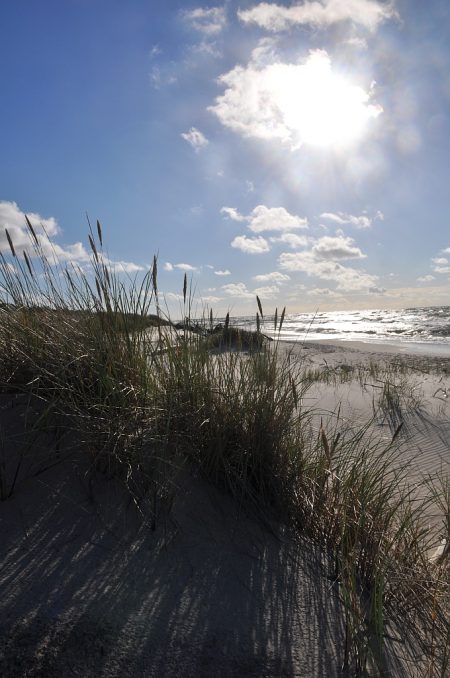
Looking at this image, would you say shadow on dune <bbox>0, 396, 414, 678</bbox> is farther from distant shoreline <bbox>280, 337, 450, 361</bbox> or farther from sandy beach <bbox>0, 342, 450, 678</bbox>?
distant shoreline <bbox>280, 337, 450, 361</bbox>

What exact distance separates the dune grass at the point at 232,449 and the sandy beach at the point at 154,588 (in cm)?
7

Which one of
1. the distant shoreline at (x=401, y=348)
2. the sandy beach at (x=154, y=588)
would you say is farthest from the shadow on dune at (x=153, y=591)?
the distant shoreline at (x=401, y=348)

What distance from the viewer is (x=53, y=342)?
7.73ft

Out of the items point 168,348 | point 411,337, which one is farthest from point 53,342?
point 411,337

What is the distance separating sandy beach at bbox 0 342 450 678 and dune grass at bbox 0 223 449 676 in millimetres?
Answer: 74

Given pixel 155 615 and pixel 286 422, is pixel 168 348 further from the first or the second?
pixel 155 615

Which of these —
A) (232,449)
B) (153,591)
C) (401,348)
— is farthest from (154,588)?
(401,348)

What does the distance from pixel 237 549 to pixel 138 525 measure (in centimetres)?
39

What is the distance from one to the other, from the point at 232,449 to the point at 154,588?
725mm

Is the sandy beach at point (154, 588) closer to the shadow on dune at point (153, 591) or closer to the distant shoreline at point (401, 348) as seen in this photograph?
the shadow on dune at point (153, 591)

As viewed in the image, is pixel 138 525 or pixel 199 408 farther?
pixel 199 408

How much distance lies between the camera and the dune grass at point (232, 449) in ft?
4.63

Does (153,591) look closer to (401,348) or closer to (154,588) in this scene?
(154,588)

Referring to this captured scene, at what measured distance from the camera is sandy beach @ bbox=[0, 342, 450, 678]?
1.08 meters
